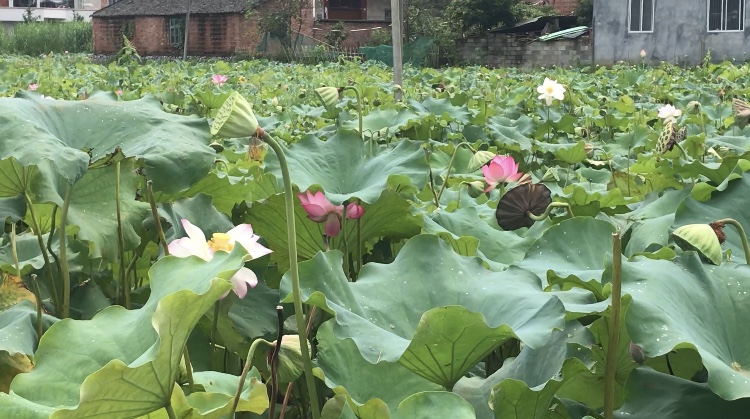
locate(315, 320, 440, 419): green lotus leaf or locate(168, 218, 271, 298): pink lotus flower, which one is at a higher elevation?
locate(168, 218, 271, 298): pink lotus flower

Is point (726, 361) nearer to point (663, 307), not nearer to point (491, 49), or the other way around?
point (663, 307)

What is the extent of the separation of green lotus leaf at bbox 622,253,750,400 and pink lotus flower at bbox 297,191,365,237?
0.30m

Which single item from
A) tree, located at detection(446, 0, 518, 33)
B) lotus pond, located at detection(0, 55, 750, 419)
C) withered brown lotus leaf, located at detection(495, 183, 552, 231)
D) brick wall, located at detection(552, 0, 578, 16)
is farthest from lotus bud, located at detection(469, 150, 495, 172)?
brick wall, located at detection(552, 0, 578, 16)

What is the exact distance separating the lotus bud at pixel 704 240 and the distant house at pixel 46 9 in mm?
32439

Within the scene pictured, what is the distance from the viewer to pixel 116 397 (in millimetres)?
447

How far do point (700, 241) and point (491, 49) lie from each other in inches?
605

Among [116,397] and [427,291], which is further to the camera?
[427,291]

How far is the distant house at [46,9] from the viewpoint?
3114 cm

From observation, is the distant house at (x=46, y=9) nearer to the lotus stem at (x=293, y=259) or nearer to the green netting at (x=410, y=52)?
the green netting at (x=410, y=52)

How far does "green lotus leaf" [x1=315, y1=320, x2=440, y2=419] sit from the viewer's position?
0.62 metres

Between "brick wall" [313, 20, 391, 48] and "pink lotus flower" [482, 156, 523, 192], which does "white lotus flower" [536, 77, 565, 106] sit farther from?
"brick wall" [313, 20, 391, 48]

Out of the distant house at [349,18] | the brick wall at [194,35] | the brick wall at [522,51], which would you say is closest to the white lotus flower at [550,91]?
the brick wall at [522,51]

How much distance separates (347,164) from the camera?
1.13m

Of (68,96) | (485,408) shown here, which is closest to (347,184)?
(485,408)
